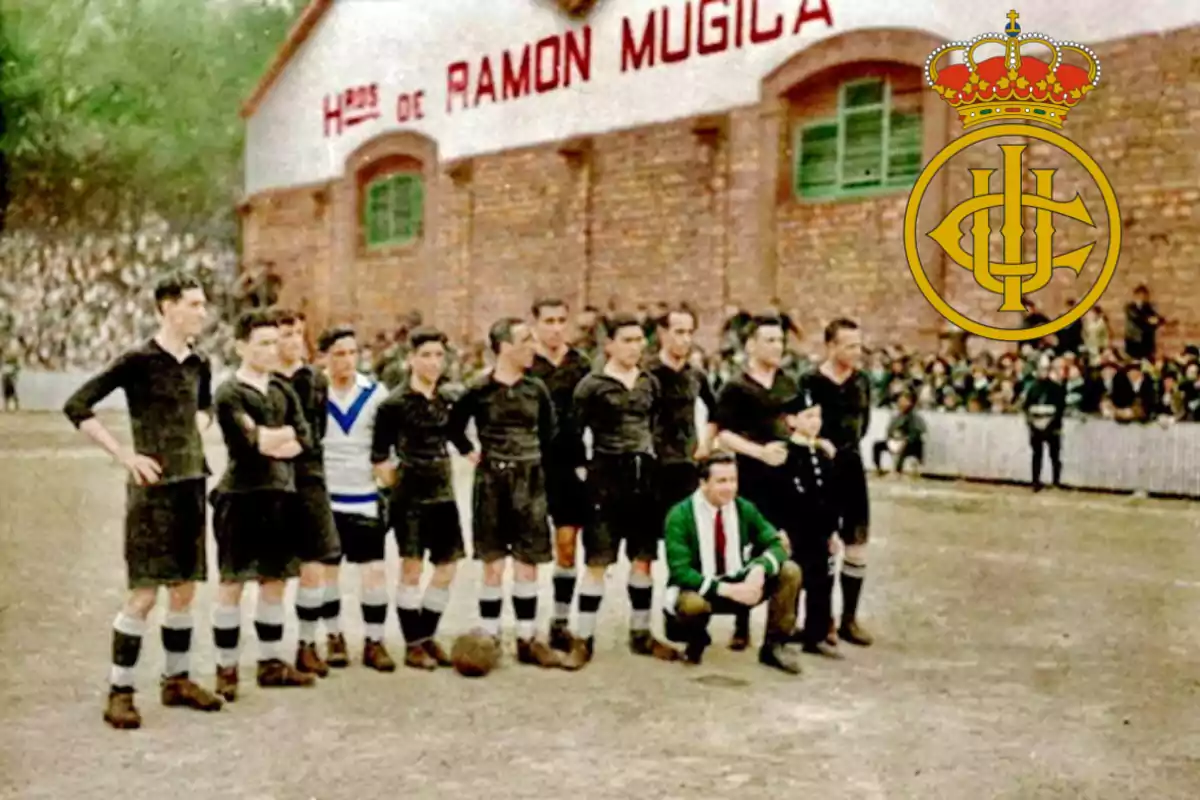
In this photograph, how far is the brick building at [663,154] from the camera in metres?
8.51

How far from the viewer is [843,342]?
5.89m

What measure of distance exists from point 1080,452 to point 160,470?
897 cm

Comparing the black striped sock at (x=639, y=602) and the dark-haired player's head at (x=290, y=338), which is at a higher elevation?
the dark-haired player's head at (x=290, y=338)

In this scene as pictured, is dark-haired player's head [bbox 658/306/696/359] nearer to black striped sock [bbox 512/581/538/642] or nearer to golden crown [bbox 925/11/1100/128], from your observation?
black striped sock [bbox 512/581/538/642]

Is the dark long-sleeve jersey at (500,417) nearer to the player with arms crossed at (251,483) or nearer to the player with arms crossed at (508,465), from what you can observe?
the player with arms crossed at (508,465)

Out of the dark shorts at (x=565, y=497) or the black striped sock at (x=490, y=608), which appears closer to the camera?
the black striped sock at (x=490, y=608)

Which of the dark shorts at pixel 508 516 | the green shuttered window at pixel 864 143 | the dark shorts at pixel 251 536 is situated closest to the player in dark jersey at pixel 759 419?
the dark shorts at pixel 508 516

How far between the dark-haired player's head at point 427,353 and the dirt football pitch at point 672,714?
113 cm

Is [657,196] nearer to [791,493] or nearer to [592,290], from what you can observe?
[592,290]

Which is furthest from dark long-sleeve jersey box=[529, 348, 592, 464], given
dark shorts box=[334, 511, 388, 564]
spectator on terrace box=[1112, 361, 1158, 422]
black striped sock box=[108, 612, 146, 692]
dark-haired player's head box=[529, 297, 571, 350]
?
spectator on terrace box=[1112, 361, 1158, 422]

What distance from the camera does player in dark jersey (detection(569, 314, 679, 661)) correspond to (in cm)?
577

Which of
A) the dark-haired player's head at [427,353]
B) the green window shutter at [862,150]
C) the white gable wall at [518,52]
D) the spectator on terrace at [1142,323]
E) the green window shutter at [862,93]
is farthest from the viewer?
the green window shutter at [862,150]

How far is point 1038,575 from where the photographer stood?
799 cm

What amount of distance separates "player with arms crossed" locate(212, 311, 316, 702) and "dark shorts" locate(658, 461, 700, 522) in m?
1.61
